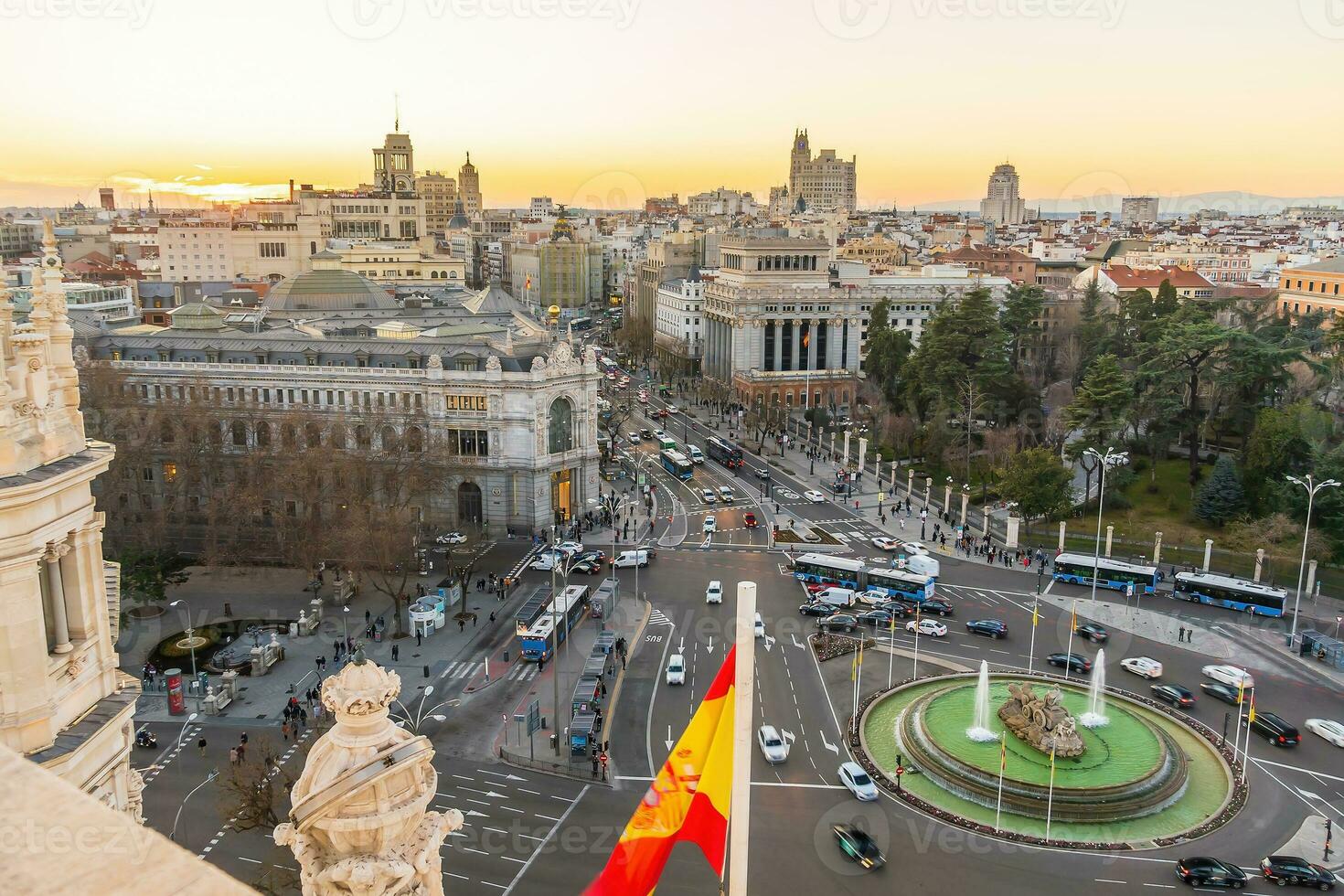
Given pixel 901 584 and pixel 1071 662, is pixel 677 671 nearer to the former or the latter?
pixel 901 584

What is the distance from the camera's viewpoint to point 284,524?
170 ft

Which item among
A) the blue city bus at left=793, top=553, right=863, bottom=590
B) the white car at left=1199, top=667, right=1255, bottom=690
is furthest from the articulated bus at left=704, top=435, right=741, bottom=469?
the white car at left=1199, top=667, right=1255, bottom=690

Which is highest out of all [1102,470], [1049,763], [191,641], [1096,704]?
[1102,470]

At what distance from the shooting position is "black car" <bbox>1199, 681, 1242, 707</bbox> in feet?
127

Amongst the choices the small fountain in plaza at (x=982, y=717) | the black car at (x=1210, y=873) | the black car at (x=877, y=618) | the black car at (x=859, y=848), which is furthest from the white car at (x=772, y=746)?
the black car at (x=877, y=618)

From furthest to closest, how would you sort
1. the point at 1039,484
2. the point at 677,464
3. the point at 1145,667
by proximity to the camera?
the point at 677,464 < the point at 1039,484 < the point at 1145,667

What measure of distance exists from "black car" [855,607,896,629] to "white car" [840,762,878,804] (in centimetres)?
1417

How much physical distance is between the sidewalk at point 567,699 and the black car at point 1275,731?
910 inches

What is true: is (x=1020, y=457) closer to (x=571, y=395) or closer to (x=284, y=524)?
(x=571, y=395)

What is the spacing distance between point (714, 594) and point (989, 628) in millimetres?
12802

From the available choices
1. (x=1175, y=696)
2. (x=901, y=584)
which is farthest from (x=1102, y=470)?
(x=1175, y=696)

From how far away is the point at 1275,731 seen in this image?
1405 inches

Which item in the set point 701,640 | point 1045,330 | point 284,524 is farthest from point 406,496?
point 1045,330

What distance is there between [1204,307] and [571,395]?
48531 mm
